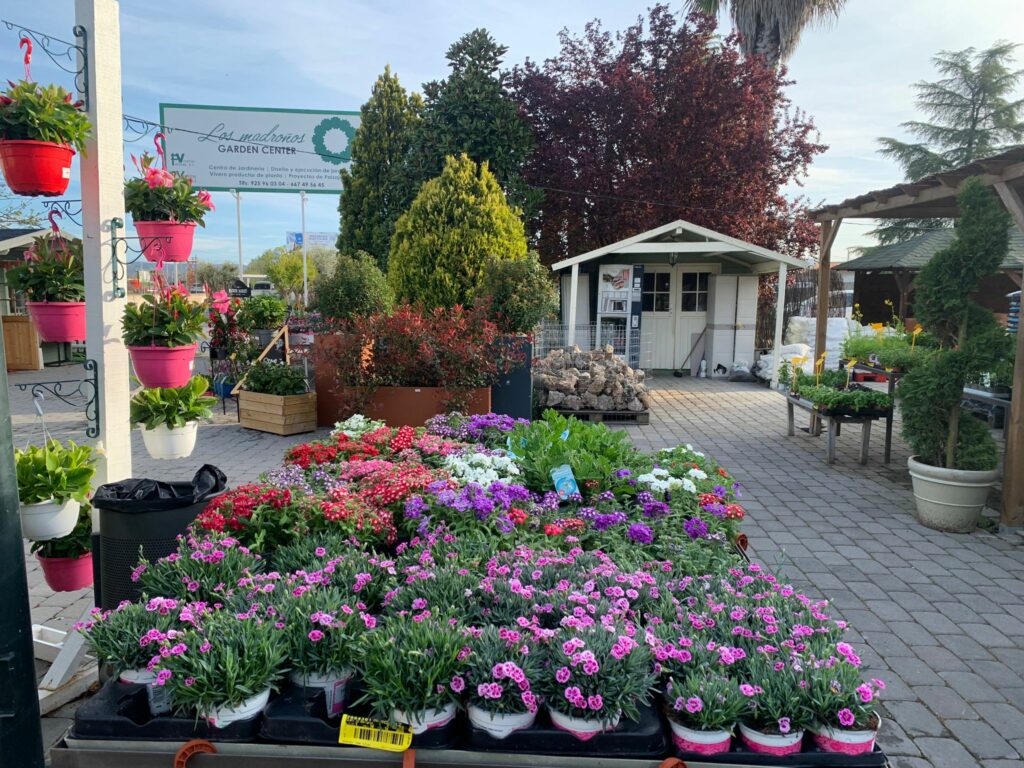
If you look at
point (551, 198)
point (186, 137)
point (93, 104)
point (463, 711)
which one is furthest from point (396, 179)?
point (463, 711)

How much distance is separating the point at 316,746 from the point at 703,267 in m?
13.7

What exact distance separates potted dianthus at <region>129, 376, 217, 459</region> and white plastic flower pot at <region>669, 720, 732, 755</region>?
8.45 ft

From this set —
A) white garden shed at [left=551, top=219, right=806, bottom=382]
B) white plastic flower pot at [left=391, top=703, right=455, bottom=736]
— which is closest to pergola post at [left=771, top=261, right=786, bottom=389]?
white garden shed at [left=551, top=219, right=806, bottom=382]

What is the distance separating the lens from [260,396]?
882cm

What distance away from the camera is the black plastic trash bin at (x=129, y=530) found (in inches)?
115

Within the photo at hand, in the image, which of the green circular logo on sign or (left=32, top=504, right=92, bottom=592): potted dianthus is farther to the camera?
the green circular logo on sign

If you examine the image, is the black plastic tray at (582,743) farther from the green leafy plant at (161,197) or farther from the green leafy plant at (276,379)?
the green leafy plant at (276,379)

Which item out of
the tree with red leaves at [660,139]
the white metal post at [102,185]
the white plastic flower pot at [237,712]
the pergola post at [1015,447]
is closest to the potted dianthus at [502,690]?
the white plastic flower pot at [237,712]

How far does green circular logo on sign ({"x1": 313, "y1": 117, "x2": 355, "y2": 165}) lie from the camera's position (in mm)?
19281

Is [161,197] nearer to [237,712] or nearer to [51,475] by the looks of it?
[51,475]

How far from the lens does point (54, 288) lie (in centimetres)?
305

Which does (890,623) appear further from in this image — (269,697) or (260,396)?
(260,396)

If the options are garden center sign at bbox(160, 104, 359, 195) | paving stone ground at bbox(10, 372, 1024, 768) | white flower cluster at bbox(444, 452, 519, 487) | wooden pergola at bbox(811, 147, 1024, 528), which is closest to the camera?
Result: paving stone ground at bbox(10, 372, 1024, 768)

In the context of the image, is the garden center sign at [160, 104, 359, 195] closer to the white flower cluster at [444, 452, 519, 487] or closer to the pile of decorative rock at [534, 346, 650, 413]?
the pile of decorative rock at [534, 346, 650, 413]
